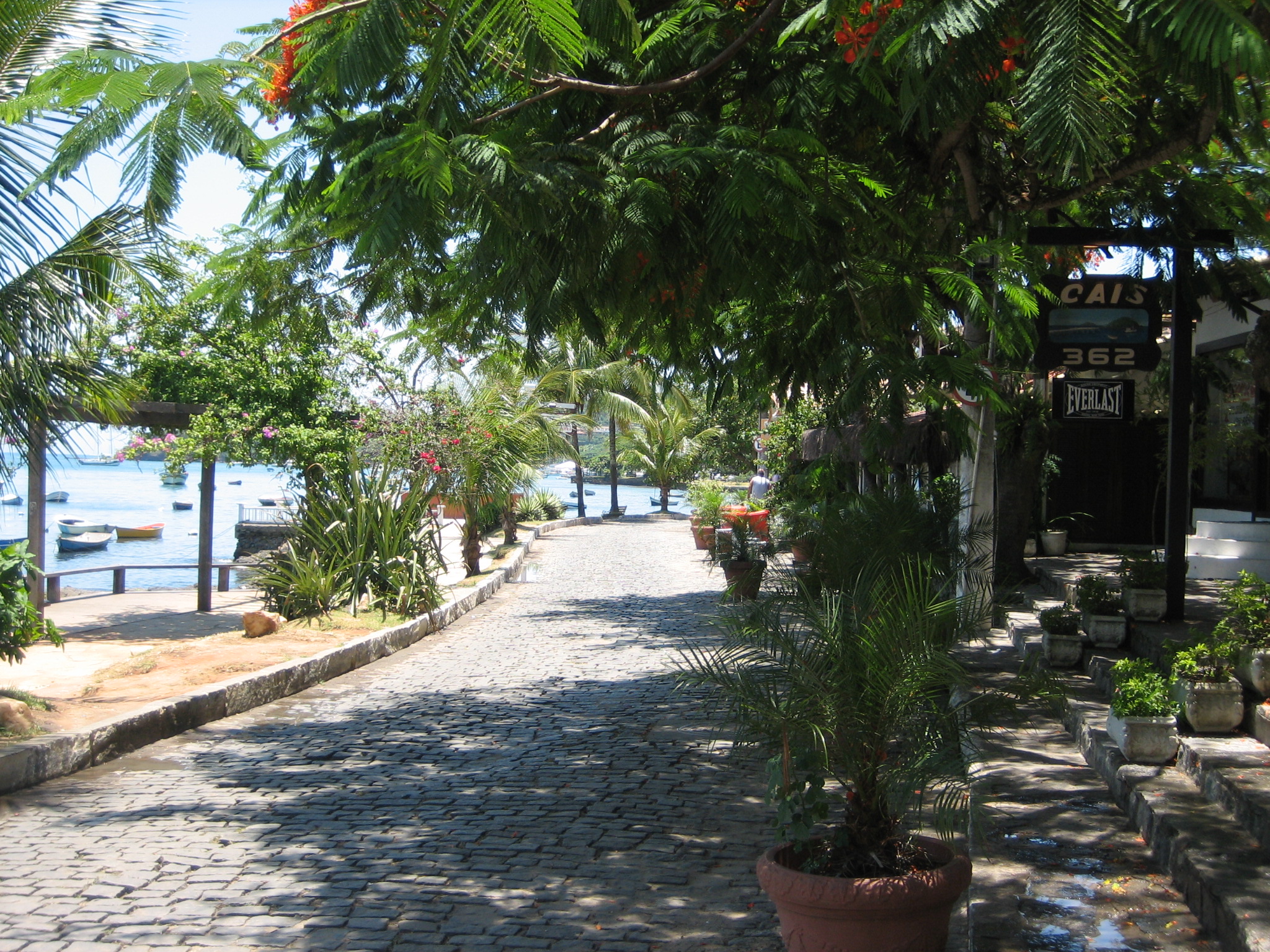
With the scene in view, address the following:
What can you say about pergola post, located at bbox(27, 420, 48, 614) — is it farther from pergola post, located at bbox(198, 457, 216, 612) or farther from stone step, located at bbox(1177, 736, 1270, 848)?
stone step, located at bbox(1177, 736, 1270, 848)

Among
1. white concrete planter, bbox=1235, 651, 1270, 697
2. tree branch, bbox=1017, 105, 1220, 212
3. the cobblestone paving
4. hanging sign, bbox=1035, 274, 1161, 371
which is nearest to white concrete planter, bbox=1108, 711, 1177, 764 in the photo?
white concrete planter, bbox=1235, 651, 1270, 697

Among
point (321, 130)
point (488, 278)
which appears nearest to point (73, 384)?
point (321, 130)

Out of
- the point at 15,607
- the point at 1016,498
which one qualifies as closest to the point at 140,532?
the point at 15,607

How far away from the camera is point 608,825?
5.88 m

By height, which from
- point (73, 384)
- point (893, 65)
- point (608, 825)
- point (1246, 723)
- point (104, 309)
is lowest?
point (608, 825)

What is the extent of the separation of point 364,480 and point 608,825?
929 centimetres

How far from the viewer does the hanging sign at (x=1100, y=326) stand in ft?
25.0

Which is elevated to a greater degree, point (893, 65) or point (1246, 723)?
point (893, 65)

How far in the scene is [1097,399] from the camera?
8.87 m

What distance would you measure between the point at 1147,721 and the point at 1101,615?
280 cm

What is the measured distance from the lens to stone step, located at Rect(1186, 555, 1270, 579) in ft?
36.8

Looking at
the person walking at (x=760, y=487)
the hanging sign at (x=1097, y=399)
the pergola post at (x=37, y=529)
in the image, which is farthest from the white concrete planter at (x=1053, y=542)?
the person walking at (x=760, y=487)

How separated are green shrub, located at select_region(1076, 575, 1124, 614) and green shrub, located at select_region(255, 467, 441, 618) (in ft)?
27.0

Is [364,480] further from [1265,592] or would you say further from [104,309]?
[1265,592]
